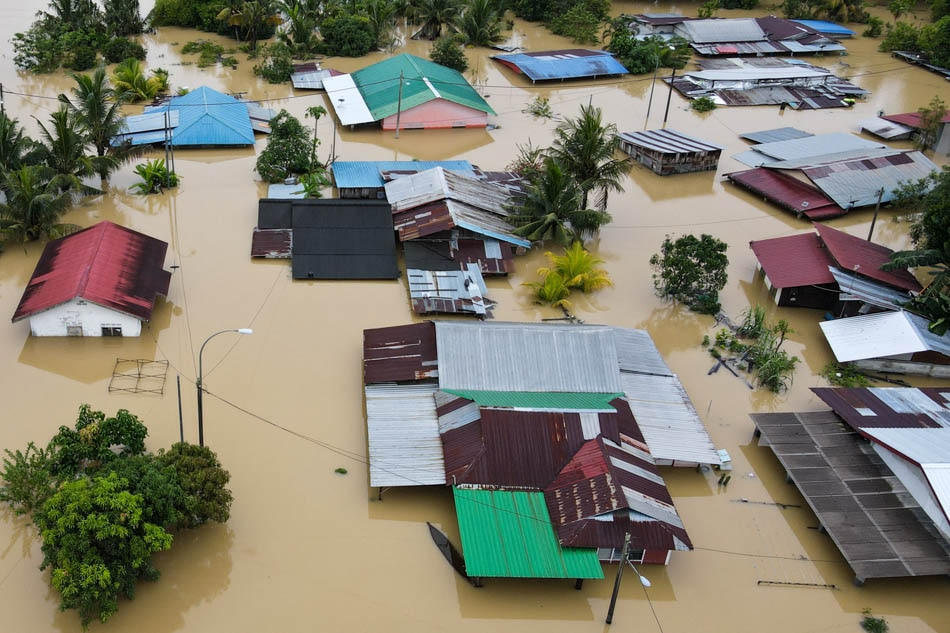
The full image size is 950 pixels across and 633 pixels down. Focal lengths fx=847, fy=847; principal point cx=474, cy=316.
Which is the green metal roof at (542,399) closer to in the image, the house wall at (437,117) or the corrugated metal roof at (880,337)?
the corrugated metal roof at (880,337)

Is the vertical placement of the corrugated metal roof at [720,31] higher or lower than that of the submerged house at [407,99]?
higher

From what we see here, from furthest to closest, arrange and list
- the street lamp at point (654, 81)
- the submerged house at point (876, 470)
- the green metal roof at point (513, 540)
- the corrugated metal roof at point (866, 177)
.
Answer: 1. the street lamp at point (654, 81)
2. the corrugated metal roof at point (866, 177)
3. the submerged house at point (876, 470)
4. the green metal roof at point (513, 540)

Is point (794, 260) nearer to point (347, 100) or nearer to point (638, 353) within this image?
point (638, 353)

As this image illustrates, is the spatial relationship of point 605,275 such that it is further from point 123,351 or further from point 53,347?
point 53,347

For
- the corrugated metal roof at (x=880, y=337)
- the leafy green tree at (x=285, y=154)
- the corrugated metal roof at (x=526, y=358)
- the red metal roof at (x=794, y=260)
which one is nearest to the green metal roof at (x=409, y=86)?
the leafy green tree at (x=285, y=154)

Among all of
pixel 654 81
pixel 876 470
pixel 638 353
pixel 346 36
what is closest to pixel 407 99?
pixel 346 36

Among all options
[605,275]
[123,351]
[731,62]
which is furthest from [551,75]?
[123,351]

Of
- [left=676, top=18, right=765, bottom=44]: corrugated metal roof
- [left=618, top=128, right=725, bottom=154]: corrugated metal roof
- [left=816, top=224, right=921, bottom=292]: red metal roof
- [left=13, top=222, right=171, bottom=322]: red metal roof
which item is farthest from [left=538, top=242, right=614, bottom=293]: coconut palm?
[left=676, top=18, right=765, bottom=44]: corrugated metal roof

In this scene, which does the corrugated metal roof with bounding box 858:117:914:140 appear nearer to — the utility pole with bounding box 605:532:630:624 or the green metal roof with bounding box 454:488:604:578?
the green metal roof with bounding box 454:488:604:578
